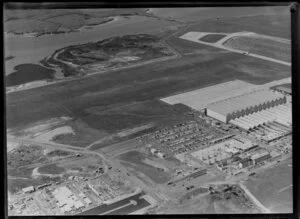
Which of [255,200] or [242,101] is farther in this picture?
[242,101]

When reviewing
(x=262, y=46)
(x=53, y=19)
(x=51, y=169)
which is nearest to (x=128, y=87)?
(x=53, y=19)

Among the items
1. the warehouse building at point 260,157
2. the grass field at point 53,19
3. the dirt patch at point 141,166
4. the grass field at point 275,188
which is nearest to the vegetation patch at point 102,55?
the grass field at point 53,19

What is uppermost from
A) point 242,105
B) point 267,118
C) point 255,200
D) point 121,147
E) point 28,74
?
point 28,74

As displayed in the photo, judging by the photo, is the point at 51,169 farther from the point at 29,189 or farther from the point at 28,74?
the point at 28,74

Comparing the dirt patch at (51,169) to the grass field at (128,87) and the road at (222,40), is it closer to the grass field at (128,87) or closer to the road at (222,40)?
the grass field at (128,87)

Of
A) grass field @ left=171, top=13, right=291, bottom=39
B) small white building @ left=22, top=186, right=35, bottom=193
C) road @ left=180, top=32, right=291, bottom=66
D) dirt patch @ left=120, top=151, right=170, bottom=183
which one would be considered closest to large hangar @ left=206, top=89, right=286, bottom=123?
road @ left=180, top=32, right=291, bottom=66

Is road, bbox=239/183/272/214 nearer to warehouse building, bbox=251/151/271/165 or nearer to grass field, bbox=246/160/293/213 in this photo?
grass field, bbox=246/160/293/213
